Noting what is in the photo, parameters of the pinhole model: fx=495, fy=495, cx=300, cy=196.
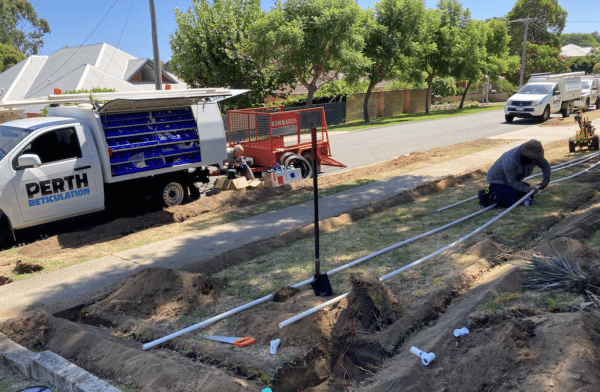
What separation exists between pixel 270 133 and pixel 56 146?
5.57 metres

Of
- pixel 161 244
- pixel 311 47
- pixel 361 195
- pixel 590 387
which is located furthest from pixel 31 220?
pixel 311 47

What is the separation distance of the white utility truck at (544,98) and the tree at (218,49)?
46.9ft

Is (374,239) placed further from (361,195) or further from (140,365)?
(140,365)

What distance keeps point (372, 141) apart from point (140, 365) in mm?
19499

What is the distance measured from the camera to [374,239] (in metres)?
8.07

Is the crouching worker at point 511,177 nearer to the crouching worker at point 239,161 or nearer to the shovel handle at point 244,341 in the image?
the crouching worker at point 239,161

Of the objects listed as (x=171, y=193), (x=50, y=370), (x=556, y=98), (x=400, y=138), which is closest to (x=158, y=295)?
(x=50, y=370)

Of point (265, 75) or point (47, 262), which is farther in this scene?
point (265, 75)

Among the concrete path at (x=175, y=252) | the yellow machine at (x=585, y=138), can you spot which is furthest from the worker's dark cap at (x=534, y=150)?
the yellow machine at (x=585, y=138)

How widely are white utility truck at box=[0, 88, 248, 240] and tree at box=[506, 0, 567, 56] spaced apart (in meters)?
81.3

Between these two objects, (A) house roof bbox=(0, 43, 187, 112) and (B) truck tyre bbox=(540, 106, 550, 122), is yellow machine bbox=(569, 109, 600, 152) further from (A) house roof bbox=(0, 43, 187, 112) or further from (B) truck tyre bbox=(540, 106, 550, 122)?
(A) house roof bbox=(0, 43, 187, 112)

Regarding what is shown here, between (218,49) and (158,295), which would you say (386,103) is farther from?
(158,295)

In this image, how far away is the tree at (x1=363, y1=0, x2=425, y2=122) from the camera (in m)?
33.5

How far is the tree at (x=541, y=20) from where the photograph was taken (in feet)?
263
